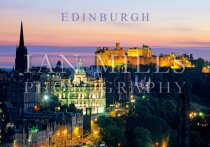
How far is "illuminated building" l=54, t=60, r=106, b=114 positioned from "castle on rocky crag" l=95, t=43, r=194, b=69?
32.6 meters

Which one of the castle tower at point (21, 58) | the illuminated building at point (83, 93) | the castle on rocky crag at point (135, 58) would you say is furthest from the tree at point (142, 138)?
the castle on rocky crag at point (135, 58)

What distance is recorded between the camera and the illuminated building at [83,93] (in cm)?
9575

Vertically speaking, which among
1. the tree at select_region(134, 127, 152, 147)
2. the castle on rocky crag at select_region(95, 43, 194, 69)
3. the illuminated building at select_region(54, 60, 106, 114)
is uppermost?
the castle on rocky crag at select_region(95, 43, 194, 69)

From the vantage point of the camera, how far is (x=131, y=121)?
235ft

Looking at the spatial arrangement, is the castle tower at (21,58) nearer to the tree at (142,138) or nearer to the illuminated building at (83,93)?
the illuminated building at (83,93)

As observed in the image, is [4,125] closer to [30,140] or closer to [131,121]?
[30,140]

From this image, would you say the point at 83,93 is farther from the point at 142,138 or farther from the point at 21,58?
the point at 142,138

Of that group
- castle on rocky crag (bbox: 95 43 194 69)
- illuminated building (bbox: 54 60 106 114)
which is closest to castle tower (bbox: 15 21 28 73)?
illuminated building (bbox: 54 60 106 114)

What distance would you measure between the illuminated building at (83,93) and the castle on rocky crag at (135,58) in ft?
107

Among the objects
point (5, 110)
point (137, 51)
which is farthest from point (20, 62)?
point (137, 51)

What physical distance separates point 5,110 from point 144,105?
21.6 metres

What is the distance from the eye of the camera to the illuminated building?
95750 mm

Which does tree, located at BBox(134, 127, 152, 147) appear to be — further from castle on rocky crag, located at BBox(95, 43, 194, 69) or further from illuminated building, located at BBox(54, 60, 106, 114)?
castle on rocky crag, located at BBox(95, 43, 194, 69)

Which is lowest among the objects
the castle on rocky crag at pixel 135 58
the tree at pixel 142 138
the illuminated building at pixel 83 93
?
the tree at pixel 142 138
